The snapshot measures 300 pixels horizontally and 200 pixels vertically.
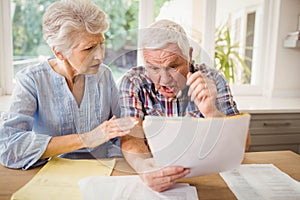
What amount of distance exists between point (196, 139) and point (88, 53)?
452 millimetres

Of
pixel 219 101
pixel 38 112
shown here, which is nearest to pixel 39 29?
pixel 38 112

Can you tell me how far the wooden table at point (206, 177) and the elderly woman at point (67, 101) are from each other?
5 cm

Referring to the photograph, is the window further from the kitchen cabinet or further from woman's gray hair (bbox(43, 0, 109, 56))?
woman's gray hair (bbox(43, 0, 109, 56))

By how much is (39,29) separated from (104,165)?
66.3 inches

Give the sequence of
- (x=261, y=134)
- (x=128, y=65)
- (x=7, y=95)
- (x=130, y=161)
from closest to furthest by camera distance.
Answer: (x=128, y=65) < (x=130, y=161) < (x=261, y=134) < (x=7, y=95)

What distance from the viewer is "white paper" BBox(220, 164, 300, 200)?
0.97 m

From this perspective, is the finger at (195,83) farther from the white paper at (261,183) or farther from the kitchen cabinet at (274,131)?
the kitchen cabinet at (274,131)

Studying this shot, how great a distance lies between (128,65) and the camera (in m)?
0.95

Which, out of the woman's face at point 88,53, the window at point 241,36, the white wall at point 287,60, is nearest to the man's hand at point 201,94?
the woman's face at point 88,53

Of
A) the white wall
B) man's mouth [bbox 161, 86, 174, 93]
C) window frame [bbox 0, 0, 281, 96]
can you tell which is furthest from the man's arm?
the white wall

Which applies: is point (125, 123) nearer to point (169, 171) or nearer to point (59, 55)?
point (169, 171)

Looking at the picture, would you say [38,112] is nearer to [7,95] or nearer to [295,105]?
[7,95]

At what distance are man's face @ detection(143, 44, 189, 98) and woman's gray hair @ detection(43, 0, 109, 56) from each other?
263 millimetres

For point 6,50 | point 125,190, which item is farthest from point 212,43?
point 125,190
